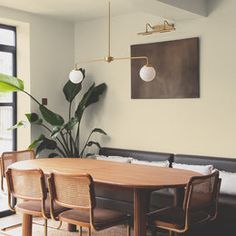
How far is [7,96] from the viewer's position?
5434 mm

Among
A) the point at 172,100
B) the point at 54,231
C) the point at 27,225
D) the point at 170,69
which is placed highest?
the point at 170,69

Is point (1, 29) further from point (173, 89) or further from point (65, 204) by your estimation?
point (65, 204)

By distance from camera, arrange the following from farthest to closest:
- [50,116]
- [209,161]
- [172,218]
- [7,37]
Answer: [7,37]
[50,116]
[209,161]
[172,218]

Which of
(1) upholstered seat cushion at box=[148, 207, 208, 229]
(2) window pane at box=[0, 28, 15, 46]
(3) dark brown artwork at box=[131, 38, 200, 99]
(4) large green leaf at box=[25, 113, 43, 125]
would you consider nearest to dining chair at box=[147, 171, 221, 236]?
(1) upholstered seat cushion at box=[148, 207, 208, 229]

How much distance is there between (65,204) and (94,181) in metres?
0.29

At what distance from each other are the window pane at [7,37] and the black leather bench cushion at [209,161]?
8.57 ft

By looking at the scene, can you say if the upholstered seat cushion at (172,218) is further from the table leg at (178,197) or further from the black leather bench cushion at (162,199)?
the black leather bench cushion at (162,199)

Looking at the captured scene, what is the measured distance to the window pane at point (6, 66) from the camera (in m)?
5.36

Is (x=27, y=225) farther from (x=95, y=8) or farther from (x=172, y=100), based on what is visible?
(x=95, y=8)

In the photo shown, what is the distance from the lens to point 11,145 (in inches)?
217

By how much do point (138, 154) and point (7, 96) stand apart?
1876 mm

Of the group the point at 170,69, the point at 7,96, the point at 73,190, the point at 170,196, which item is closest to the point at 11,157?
the point at 7,96

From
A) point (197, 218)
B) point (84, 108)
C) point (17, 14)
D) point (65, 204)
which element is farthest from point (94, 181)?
point (17, 14)

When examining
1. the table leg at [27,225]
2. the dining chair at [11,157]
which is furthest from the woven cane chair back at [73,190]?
the dining chair at [11,157]
